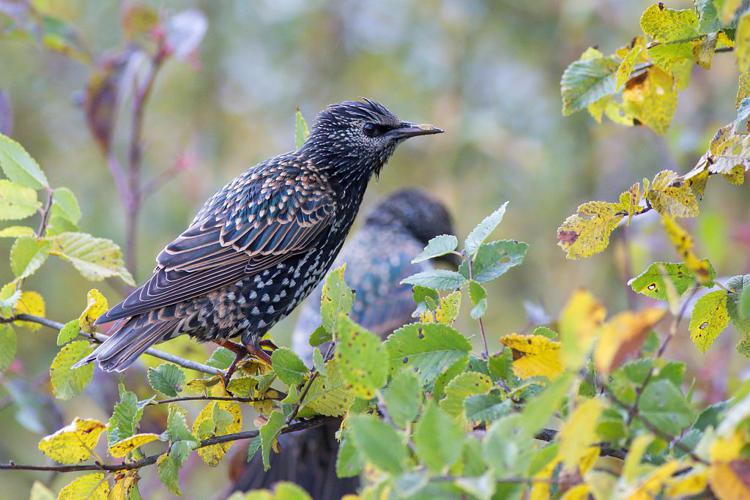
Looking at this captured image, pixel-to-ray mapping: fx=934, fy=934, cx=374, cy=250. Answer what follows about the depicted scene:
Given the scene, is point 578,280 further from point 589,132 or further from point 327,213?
point 327,213

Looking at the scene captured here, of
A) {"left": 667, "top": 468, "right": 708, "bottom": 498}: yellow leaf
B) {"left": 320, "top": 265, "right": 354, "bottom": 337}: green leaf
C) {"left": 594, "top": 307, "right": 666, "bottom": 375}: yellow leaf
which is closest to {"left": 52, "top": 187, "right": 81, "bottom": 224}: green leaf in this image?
{"left": 320, "top": 265, "right": 354, "bottom": 337}: green leaf

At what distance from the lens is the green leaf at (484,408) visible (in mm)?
1891

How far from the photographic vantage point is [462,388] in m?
1.98

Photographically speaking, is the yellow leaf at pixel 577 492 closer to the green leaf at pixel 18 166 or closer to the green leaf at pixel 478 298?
the green leaf at pixel 478 298

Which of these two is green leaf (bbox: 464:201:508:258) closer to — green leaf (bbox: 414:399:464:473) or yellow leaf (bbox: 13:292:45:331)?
green leaf (bbox: 414:399:464:473)

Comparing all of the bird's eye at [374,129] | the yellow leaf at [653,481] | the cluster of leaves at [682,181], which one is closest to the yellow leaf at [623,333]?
the yellow leaf at [653,481]

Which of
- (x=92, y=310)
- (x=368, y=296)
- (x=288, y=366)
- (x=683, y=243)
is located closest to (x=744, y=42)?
(x=683, y=243)

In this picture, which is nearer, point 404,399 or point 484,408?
point 404,399

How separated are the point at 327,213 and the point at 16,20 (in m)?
1.75

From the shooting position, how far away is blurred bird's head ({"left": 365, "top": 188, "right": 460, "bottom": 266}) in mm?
6613

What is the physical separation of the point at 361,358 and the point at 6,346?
1.36 m

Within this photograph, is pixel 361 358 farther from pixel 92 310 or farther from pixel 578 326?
pixel 92 310

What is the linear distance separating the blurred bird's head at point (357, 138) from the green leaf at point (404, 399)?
2551mm

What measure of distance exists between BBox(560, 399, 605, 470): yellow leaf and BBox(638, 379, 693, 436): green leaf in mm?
245
